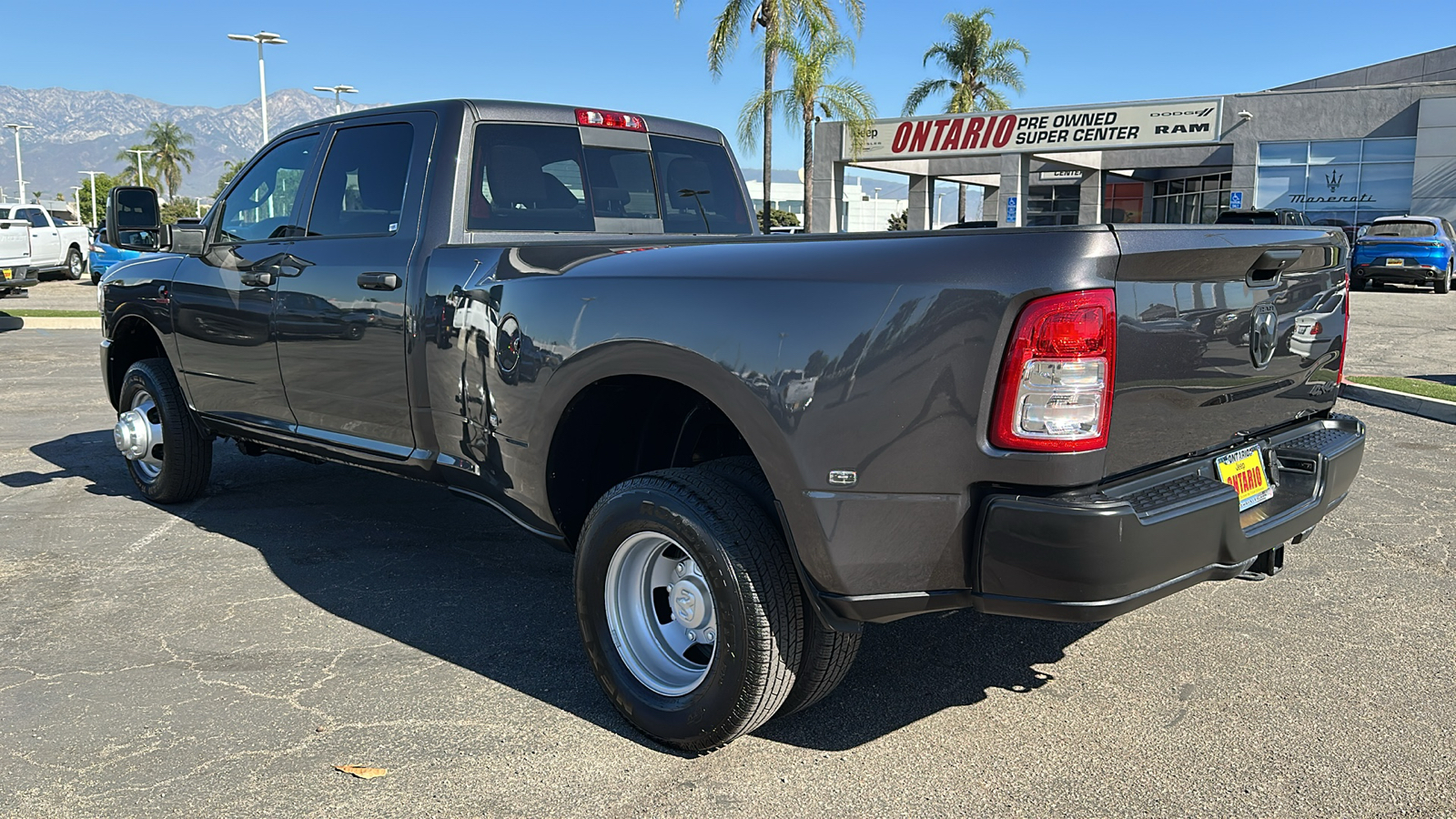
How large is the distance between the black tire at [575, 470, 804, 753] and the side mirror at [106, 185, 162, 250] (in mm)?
3529

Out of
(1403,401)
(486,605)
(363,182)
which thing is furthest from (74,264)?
(1403,401)

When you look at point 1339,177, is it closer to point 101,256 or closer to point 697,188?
point 101,256

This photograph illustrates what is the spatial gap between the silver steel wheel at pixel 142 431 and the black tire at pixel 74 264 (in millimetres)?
24326

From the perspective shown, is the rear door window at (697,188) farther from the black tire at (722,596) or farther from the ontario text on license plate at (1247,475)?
the ontario text on license plate at (1247,475)

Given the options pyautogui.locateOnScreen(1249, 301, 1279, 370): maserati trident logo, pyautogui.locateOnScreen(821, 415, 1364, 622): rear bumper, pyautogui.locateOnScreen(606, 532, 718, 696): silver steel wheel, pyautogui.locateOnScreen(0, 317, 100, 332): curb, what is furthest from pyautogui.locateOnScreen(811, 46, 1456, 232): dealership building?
pyautogui.locateOnScreen(821, 415, 1364, 622): rear bumper

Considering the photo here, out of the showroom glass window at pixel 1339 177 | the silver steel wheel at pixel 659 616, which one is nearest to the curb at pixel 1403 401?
the silver steel wheel at pixel 659 616

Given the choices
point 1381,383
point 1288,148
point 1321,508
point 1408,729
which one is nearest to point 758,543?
point 1321,508

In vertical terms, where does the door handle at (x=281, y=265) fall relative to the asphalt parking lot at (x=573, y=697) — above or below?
above

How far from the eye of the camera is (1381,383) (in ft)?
32.0

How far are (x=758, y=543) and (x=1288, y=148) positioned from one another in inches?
1342

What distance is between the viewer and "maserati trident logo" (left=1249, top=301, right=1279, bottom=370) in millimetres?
3041

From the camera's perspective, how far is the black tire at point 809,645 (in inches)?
119

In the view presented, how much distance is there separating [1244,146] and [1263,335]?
33.0 metres

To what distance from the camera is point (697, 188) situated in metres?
5.20
